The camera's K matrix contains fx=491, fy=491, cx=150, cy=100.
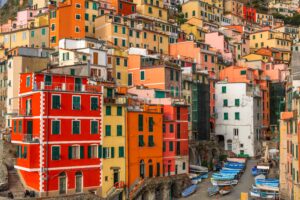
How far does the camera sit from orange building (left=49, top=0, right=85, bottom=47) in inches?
3282

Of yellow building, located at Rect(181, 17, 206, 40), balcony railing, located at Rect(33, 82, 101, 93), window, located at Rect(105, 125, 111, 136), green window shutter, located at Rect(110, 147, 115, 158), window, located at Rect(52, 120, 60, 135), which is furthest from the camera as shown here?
yellow building, located at Rect(181, 17, 206, 40)

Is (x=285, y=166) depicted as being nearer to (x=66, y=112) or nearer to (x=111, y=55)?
(x=66, y=112)

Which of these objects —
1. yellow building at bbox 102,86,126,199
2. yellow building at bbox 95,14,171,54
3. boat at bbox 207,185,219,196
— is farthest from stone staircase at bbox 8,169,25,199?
yellow building at bbox 95,14,171,54

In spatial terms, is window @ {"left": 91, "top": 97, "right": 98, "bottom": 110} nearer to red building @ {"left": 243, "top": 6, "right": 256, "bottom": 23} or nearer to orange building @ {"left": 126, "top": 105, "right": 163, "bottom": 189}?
orange building @ {"left": 126, "top": 105, "right": 163, "bottom": 189}

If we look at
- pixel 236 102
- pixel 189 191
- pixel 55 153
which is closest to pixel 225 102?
pixel 236 102

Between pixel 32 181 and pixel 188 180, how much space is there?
66.5ft

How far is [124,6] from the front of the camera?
101 metres

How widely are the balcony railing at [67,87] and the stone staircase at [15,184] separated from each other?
1014 cm

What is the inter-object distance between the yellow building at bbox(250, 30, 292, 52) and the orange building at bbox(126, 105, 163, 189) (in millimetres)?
73661

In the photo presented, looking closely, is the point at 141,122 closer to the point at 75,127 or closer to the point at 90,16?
the point at 75,127

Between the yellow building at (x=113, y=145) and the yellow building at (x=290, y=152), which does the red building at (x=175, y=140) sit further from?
the yellow building at (x=290, y=152)

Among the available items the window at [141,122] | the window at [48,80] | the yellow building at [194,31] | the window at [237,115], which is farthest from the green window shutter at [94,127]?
the yellow building at [194,31]

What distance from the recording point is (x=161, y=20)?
336 ft

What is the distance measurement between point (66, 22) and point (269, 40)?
61.5m
